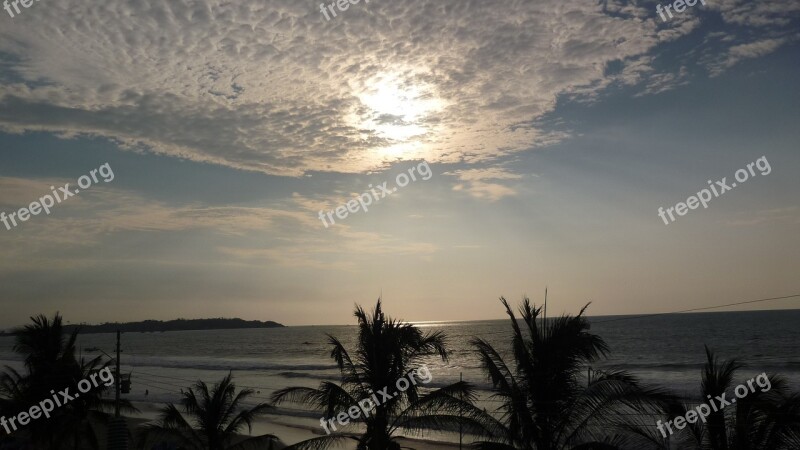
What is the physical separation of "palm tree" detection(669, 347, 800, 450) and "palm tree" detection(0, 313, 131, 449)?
18421mm

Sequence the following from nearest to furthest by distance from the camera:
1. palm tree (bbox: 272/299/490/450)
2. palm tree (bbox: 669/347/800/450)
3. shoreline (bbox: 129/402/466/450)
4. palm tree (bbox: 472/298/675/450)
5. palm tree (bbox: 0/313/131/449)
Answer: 1. palm tree (bbox: 669/347/800/450)
2. palm tree (bbox: 472/298/675/450)
3. palm tree (bbox: 272/299/490/450)
4. palm tree (bbox: 0/313/131/449)
5. shoreline (bbox: 129/402/466/450)

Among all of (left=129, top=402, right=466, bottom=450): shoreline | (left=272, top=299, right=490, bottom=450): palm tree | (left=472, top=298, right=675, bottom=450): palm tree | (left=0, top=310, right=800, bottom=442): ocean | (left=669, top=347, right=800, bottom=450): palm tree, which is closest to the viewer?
(left=669, top=347, right=800, bottom=450): palm tree

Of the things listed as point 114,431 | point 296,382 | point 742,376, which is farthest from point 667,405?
point 296,382

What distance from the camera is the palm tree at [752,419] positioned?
11031 mm

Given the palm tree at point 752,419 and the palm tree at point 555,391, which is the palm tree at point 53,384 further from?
the palm tree at point 752,419

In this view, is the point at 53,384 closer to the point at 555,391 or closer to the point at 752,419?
the point at 555,391

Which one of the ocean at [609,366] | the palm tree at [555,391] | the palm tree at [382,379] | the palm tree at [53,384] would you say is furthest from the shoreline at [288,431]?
the palm tree at [555,391]

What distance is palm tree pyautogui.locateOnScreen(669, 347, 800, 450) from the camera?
36.2 ft

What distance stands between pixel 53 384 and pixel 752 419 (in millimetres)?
20434

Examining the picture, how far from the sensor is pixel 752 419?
1165cm

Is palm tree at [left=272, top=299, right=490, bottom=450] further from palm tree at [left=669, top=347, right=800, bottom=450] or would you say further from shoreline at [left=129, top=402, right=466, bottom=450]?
shoreline at [left=129, top=402, right=466, bottom=450]

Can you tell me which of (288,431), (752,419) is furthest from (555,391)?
(288,431)

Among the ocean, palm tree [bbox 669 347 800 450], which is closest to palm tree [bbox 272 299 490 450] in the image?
palm tree [bbox 669 347 800 450]

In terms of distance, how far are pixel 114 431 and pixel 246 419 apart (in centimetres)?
357
